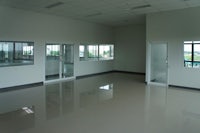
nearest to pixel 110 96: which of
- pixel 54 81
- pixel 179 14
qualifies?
pixel 54 81

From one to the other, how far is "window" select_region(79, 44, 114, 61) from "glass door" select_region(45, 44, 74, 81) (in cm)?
85

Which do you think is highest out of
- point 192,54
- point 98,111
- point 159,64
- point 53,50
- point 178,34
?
point 178,34

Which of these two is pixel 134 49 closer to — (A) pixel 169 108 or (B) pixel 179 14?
(B) pixel 179 14

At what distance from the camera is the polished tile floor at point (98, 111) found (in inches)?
142

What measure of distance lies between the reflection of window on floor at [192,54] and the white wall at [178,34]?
15cm

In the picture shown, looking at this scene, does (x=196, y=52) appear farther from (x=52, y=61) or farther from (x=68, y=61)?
(x=52, y=61)

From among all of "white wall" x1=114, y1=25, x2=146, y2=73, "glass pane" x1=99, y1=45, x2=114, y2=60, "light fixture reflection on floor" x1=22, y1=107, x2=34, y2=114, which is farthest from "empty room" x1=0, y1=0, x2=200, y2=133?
"glass pane" x1=99, y1=45, x2=114, y2=60

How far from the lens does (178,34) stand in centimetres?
747

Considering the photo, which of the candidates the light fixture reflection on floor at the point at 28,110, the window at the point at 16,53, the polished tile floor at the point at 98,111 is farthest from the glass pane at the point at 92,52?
the light fixture reflection on floor at the point at 28,110

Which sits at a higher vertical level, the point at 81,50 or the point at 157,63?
the point at 81,50

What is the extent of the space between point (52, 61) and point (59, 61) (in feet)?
1.18

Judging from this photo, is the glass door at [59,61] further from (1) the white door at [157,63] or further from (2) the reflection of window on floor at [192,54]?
(2) the reflection of window on floor at [192,54]

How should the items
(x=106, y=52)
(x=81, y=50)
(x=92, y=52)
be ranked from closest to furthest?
(x=81, y=50) < (x=92, y=52) < (x=106, y=52)

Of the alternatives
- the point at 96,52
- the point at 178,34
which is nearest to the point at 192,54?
the point at 178,34
